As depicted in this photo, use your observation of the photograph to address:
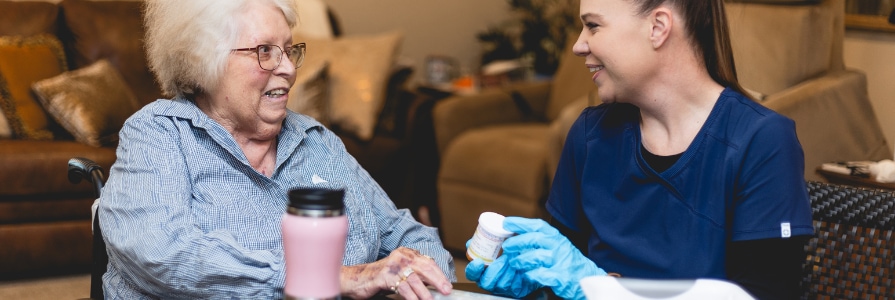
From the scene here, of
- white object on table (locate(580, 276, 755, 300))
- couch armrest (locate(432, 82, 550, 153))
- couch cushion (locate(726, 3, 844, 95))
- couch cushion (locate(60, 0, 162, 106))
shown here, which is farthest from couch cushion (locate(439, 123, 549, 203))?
white object on table (locate(580, 276, 755, 300))

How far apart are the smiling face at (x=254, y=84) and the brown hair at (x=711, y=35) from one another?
0.67 m

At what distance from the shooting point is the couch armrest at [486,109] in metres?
3.97

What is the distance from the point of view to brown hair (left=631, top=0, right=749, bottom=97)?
1.49 metres

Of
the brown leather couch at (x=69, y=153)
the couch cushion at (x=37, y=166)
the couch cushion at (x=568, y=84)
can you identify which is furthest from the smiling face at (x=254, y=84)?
the couch cushion at (x=568, y=84)

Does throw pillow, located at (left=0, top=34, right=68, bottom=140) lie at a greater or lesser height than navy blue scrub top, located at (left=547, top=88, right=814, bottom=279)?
greater

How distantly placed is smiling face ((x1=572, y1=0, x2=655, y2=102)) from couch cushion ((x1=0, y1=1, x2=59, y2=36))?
110 inches

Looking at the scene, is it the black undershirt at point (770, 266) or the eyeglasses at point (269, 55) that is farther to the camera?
the eyeglasses at point (269, 55)

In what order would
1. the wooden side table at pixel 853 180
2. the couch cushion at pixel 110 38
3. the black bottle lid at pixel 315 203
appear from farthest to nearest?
1. the couch cushion at pixel 110 38
2. the wooden side table at pixel 853 180
3. the black bottle lid at pixel 315 203

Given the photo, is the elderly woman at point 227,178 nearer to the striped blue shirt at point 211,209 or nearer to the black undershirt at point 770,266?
the striped blue shirt at point 211,209

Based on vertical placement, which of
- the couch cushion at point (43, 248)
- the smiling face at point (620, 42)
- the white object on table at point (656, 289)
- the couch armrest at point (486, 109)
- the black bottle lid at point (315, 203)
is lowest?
the couch cushion at point (43, 248)

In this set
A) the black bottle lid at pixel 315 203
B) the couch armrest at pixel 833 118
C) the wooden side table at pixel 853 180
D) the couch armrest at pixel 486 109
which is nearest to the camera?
the black bottle lid at pixel 315 203

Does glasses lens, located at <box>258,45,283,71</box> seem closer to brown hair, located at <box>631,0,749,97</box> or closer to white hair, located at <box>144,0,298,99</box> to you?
white hair, located at <box>144,0,298,99</box>

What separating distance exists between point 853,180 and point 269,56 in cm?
140

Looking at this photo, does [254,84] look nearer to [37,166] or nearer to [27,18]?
[37,166]
